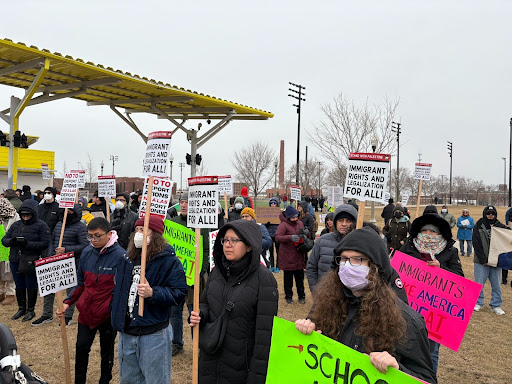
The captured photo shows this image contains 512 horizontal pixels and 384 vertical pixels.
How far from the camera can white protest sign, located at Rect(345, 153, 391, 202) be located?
3725mm

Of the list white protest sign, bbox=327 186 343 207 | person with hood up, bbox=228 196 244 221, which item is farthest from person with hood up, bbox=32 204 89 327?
white protest sign, bbox=327 186 343 207

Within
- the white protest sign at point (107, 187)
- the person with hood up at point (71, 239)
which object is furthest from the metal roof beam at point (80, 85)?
the person with hood up at point (71, 239)

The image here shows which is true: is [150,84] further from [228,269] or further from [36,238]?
[228,269]

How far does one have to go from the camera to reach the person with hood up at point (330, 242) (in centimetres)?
536

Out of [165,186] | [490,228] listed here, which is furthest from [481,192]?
[165,186]

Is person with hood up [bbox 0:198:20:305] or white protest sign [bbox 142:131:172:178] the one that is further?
person with hood up [bbox 0:198:20:305]

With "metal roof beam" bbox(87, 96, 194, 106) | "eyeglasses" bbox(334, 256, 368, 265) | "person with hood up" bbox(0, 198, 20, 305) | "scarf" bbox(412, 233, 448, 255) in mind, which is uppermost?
"metal roof beam" bbox(87, 96, 194, 106)

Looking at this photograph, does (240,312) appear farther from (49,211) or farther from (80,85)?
(80,85)

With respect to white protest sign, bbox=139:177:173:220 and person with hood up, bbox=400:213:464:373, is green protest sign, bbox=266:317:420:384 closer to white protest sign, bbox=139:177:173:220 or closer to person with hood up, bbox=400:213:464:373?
person with hood up, bbox=400:213:464:373

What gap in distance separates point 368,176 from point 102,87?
917 cm

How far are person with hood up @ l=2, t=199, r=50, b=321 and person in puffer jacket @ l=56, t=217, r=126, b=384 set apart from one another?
346 centimetres

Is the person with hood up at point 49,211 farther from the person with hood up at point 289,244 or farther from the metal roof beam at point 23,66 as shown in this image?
the person with hood up at point 289,244

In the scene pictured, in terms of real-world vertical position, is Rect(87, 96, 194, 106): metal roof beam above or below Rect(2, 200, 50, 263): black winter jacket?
above

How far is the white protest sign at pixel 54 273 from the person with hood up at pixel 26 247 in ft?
8.46
